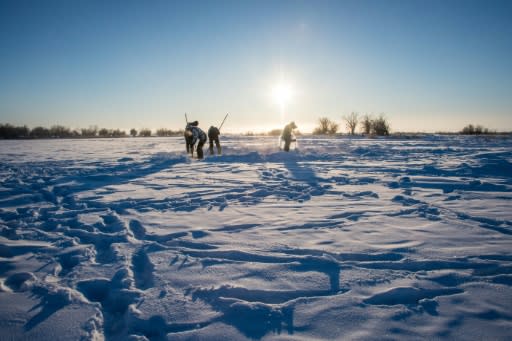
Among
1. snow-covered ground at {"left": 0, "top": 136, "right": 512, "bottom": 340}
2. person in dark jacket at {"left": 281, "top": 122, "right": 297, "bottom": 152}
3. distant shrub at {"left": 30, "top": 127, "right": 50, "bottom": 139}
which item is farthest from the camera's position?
distant shrub at {"left": 30, "top": 127, "right": 50, "bottom": 139}

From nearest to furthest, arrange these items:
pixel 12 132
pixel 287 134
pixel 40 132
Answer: pixel 287 134 → pixel 12 132 → pixel 40 132

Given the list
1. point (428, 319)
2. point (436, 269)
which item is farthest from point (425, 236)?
point (428, 319)

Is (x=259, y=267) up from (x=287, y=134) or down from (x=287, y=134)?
down

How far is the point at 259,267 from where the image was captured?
8.41 ft

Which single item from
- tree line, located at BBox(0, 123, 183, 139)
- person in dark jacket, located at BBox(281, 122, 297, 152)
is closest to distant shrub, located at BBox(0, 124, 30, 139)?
tree line, located at BBox(0, 123, 183, 139)

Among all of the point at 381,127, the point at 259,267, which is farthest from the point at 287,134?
the point at 381,127

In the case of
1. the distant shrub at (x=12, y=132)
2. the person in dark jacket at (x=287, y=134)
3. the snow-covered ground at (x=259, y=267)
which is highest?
the distant shrub at (x=12, y=132)

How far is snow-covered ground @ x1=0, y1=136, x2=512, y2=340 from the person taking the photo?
180cm

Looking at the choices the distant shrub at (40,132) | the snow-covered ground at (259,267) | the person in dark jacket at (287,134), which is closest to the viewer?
the snow-covered ground at (259,267)

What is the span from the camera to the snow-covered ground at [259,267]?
1804mm

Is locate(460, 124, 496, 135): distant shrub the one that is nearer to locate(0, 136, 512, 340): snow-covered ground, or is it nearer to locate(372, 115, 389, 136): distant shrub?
locate(372, 115, 389, 136): distant shrub

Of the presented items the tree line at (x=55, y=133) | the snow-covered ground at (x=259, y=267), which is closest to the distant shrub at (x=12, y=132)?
the tree line at (x=55, y=133)

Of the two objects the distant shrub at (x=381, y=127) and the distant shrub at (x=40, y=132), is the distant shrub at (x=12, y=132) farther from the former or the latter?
the distant shrub at (x=381, y=127)

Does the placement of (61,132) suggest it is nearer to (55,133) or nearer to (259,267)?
(55,133)
